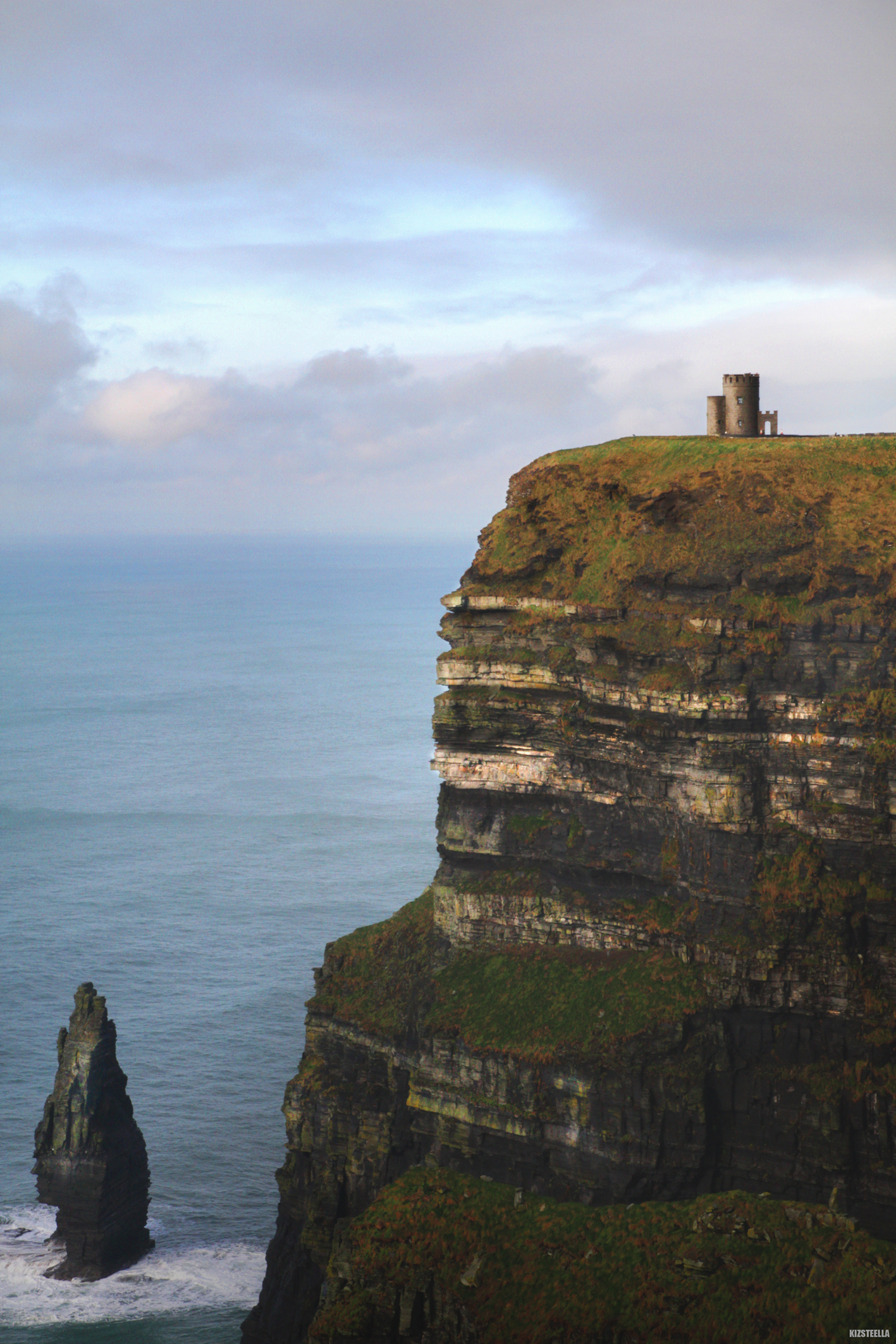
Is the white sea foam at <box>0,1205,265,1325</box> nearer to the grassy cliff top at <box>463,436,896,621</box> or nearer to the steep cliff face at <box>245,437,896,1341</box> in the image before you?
the steep cliff face at <box>245,437,896,1341</box>

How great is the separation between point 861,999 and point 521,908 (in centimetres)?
1480

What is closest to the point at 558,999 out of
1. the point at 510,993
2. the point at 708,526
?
the point at 510,993

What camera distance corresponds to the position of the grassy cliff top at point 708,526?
5422cm

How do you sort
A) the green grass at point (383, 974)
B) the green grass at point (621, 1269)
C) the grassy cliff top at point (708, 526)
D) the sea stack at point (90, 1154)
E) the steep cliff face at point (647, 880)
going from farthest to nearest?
the sea stack at point (90, 1154) < the green grass at point (383, 974) < the grassy cliff top at point (708, 526) < the steep cliff face at point (647, 880) < the green grass at point (621, 1269)

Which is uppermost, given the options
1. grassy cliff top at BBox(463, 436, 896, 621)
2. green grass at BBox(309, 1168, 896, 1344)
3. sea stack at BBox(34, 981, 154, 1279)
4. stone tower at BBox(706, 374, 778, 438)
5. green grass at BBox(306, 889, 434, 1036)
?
stone tower at BBox(706, 374, 778, 438)

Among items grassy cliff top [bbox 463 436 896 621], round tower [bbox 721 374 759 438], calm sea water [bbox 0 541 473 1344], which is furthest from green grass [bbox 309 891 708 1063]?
round tower [bbox 721 374 759 438]

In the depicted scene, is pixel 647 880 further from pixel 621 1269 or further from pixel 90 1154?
pixel 90 1154

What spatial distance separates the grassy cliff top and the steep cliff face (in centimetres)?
14

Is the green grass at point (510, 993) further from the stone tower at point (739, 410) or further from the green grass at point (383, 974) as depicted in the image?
the stone tower at point (739, 410)

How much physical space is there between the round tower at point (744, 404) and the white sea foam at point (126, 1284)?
46683 mm

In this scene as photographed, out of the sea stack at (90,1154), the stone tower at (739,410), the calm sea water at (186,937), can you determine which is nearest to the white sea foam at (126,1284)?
the calm sea water at (186,937)

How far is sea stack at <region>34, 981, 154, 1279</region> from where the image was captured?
213ft

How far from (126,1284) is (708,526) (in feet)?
147

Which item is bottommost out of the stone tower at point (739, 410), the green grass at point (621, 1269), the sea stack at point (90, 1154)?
the sea stack at point (90, 1154)
